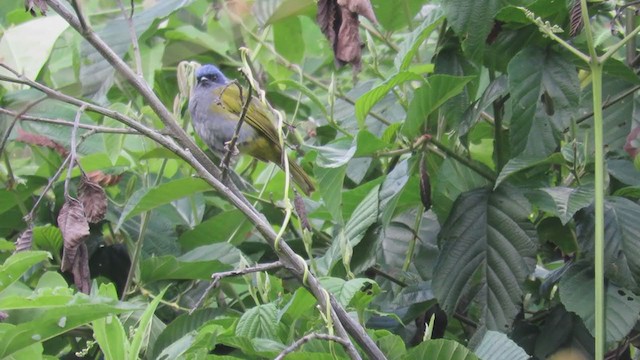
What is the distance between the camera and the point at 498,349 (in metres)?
2.20

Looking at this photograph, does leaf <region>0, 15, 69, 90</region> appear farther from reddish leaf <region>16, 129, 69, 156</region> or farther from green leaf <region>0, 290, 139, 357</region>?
green leaf <region>0, 290, 139, 357</region>

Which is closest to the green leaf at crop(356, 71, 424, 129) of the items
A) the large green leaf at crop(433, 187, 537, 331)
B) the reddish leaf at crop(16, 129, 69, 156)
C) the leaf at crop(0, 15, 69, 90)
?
the large green leaf at crop(433, 187, 537, 331)

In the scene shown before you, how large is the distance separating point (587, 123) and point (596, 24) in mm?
1089

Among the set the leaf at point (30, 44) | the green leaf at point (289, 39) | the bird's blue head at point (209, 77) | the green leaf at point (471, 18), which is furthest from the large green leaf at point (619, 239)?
the bird's blue head at point (209, 77)

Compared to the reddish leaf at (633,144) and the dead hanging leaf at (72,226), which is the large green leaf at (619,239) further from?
the dead hanging leaf at (72,226)

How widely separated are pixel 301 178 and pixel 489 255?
0.94m

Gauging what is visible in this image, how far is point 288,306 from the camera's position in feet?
7.33

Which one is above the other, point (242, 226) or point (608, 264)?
point (608, 264)

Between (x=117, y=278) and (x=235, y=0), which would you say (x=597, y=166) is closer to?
(x=117, y=278)

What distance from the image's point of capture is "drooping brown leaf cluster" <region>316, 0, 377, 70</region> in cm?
208

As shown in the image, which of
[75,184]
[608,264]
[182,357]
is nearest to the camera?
[182,357]

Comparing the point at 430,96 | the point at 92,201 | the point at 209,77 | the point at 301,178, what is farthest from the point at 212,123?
the point at 92,201

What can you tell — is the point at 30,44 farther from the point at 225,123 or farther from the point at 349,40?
the point at 349,40

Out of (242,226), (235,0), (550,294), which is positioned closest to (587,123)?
(550,294)
